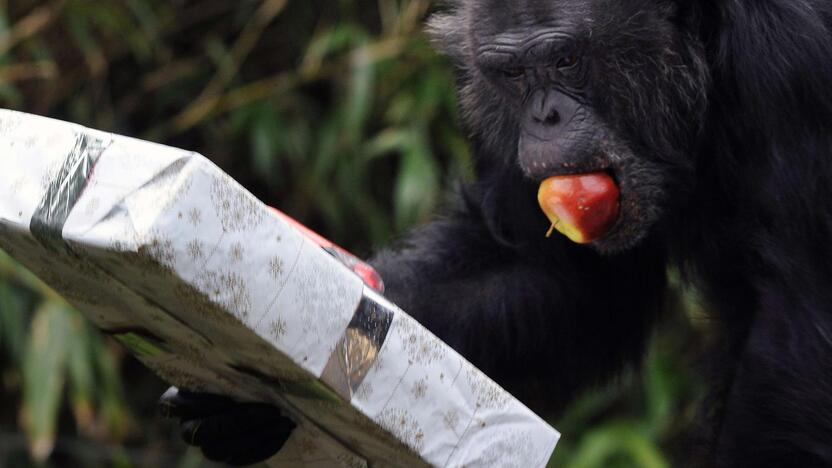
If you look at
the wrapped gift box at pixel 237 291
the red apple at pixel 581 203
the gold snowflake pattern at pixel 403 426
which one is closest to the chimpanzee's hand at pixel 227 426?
the wrapped gift box at pixel 237 291

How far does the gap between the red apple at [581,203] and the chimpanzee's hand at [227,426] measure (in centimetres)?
60

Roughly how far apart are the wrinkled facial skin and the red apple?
2 cm

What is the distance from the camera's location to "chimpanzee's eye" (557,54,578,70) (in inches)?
89.4

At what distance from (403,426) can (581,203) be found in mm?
763

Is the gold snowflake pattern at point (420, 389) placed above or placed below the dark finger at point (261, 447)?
above

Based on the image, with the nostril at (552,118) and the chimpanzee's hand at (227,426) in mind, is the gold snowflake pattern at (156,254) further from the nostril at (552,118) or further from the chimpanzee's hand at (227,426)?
the nostril at (552,118)

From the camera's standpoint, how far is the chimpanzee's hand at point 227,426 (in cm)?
206

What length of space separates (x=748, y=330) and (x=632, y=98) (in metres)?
0.47

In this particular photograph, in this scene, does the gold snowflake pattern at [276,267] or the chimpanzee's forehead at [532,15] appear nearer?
the gold snowflake pattern at [276,267]

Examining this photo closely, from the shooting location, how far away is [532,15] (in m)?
2.27

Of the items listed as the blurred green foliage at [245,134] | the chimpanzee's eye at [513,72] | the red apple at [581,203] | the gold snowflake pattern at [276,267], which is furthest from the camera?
the blurred green foliage at [245,134]

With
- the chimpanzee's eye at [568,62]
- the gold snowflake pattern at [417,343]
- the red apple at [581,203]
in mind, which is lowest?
the red apple at [581,203]

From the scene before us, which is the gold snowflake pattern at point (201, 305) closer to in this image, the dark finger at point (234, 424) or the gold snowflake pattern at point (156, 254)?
the gold snowflake pattern at point (156, 254)

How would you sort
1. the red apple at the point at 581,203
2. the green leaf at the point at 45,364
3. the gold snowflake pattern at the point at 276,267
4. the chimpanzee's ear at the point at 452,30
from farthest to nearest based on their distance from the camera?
1. the green leaf at the point at 45,364
2. the chimpanzee's ear at the point at 452,30
3. the red apple at the point at 581,203
4. the gold snowflake pattern at the point at 276,267
